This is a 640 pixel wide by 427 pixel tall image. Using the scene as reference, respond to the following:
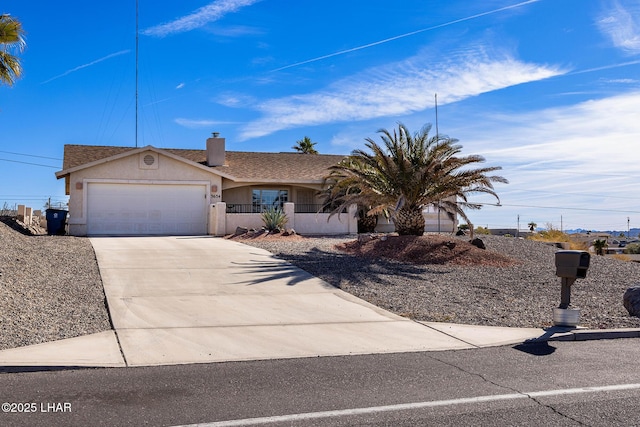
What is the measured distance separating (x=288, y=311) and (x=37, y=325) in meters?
3.91

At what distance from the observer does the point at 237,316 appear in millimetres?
9656

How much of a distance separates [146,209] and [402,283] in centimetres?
1570

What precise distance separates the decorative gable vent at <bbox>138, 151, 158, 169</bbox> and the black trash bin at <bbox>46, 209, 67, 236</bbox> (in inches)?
148

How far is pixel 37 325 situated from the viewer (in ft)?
27.2

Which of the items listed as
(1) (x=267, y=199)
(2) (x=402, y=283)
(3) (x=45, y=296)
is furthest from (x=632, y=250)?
(3) (x=45, y=296)

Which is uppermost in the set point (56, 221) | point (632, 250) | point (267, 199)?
point (267, 199)

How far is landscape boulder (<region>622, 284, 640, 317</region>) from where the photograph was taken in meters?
10.2

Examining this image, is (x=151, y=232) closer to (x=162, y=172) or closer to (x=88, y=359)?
(x=162, y=172)

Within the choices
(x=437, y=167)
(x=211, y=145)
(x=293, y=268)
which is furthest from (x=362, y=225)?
(x=293, y=268)

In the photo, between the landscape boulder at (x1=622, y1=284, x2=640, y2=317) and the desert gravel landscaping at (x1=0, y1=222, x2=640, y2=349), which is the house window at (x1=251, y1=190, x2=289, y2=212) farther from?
the landscape boulder at (x1=622, y1=284, x2=640, y2=317)

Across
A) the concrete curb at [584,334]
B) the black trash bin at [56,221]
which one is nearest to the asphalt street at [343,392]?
the concrete curb at [584,334]

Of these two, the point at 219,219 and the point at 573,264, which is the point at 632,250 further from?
the point at 573,264

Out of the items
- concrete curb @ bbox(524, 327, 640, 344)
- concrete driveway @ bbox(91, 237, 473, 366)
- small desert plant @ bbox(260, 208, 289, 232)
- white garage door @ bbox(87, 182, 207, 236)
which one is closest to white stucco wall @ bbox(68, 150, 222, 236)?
white garage door @ bbox(87, 182, 207, 236)

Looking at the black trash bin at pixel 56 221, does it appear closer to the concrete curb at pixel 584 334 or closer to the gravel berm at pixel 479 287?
the gravel berm at pixel 479 287
